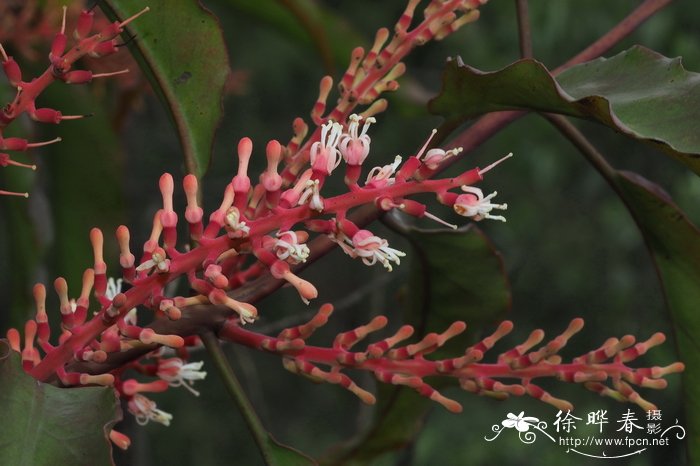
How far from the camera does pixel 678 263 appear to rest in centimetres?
92

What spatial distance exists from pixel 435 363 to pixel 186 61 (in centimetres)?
36

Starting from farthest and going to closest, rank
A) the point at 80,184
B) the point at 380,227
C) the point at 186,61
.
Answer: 1. the point at 380,227
2. the point at 80,184
3. the point at 186,61

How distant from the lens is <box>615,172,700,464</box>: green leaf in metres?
0.89

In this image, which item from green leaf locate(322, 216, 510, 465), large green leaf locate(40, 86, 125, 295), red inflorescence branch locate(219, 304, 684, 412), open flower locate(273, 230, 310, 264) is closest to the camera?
open flower locate(273, 230, 310, 264)

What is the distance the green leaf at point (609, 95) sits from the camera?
2.30ft

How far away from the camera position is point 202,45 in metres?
0.91

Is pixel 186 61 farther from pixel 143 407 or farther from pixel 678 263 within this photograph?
pixel 678 263

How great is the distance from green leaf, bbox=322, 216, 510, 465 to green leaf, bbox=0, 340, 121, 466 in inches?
14.6

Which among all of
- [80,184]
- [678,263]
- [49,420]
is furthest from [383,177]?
[80,184]

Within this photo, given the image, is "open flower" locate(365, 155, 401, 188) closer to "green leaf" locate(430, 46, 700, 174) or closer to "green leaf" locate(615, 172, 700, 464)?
"green leaf" locate(430, 46, 700, 174)

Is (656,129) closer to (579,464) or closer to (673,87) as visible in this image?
(673,87)

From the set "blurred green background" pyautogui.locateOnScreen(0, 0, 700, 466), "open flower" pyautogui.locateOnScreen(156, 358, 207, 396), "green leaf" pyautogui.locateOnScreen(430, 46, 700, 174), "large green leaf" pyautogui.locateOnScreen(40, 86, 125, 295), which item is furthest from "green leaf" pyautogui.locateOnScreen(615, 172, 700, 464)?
"large green leaf" pyautogui.locateOnScreen(40, 86, 125, 295)

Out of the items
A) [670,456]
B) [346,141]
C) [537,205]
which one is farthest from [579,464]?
[346,141]

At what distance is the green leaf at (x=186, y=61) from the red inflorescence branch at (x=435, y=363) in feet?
0.69
